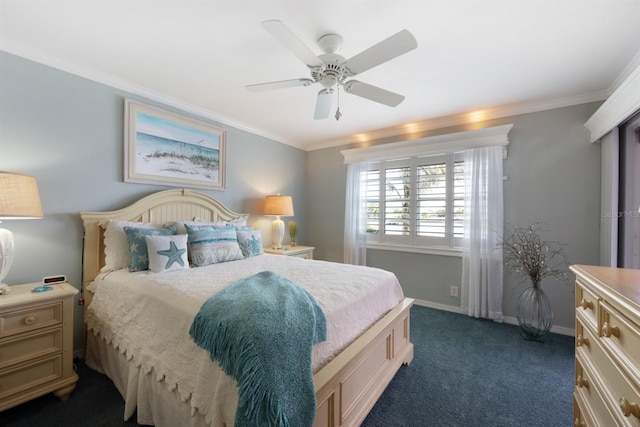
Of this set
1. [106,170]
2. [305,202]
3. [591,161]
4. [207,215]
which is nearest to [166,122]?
[106,170]

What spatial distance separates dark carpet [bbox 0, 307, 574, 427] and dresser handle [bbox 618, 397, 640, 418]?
39.1 inches

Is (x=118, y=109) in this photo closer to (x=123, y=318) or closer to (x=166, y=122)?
(x=166, y=122)

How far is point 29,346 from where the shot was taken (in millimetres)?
1642

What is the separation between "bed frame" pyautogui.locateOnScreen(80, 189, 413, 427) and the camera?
1.29 metres

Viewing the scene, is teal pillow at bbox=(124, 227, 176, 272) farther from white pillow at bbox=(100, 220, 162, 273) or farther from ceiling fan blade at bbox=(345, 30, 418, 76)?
ceiling fan blade at bbox=(345, 30, 418, 76)

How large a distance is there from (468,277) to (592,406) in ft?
7.19

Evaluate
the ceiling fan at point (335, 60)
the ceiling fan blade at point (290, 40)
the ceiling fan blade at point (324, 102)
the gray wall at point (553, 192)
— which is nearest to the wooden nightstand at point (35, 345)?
the ceiling fan at point (335, 60)

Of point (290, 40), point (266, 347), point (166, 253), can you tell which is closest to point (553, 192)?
point (290, 40)

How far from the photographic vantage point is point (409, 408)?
1704 mm

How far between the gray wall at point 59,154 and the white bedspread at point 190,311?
18.3 inches

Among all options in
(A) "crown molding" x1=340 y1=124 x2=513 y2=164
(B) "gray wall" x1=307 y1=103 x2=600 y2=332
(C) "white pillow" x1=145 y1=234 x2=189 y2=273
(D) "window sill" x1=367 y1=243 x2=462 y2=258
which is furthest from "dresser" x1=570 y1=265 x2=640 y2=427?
(C) "white pillow" x1=145 y1=234 x2=189 y2=273

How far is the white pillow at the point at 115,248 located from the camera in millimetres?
2156

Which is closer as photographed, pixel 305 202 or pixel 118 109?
pixel 118 109

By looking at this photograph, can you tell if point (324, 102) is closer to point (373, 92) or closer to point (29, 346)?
point (373, 92)
